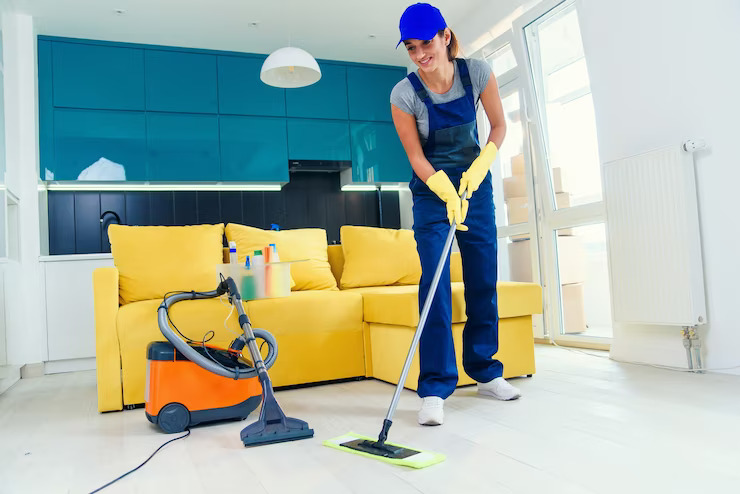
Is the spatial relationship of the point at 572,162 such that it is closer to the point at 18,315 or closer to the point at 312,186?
the point at 312,186

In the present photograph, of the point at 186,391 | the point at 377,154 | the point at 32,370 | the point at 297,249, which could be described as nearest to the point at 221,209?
the point at 377,154

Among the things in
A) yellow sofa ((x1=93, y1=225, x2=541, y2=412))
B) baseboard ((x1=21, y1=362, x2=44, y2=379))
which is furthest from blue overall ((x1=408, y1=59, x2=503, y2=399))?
baseboard ((x1=21, y1=362, x2=44, y2=379))

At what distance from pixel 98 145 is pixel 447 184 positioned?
12.1 ft

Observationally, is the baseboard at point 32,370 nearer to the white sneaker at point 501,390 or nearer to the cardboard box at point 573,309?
the white sneaker at point 501,390

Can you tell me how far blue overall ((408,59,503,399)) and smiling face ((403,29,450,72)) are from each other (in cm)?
11

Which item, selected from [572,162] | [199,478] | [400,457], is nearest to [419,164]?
[400,457]

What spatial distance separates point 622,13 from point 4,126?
391cm

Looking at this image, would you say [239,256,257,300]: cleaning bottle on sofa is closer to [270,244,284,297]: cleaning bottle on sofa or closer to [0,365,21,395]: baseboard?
[270,244,284,297]: cleaning bottle on sofa

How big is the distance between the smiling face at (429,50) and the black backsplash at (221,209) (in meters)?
3.54

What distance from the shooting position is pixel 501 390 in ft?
7.65

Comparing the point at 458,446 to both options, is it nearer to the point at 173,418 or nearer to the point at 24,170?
the point at 173,418

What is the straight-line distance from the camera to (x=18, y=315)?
3.91m

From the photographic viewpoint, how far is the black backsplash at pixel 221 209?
497 centimetres

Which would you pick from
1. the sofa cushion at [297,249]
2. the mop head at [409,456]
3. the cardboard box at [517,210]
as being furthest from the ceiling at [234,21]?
the mop head at [409,456]
